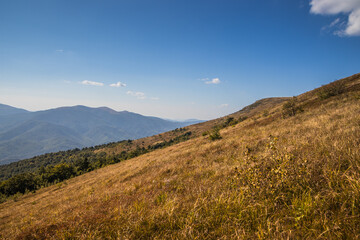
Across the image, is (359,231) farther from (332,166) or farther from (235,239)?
(332,166)

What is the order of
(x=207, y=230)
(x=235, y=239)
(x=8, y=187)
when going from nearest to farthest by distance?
(x=235, y=239)
(x=207, y=230)
(x=8, y=187)

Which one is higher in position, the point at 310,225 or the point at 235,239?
the point at 310,225

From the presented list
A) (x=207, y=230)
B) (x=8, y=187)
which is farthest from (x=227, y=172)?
(x=8, y=187)

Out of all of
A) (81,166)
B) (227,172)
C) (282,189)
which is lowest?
(81,166)

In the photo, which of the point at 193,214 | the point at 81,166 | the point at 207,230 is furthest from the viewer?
the point at 81,166

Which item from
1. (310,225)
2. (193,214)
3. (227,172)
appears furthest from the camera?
(227,172)

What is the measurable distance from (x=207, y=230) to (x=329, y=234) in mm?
1557

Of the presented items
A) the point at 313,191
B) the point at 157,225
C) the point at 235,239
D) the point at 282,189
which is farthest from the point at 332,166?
the point at 157,225

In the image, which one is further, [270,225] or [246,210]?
[246,210]

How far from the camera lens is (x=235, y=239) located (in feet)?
7.00

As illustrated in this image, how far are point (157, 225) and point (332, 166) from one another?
401cm

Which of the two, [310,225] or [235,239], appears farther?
[235,239]

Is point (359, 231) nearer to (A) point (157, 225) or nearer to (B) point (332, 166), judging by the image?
(B) point (332, 166)

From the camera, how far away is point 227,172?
16.4ft
